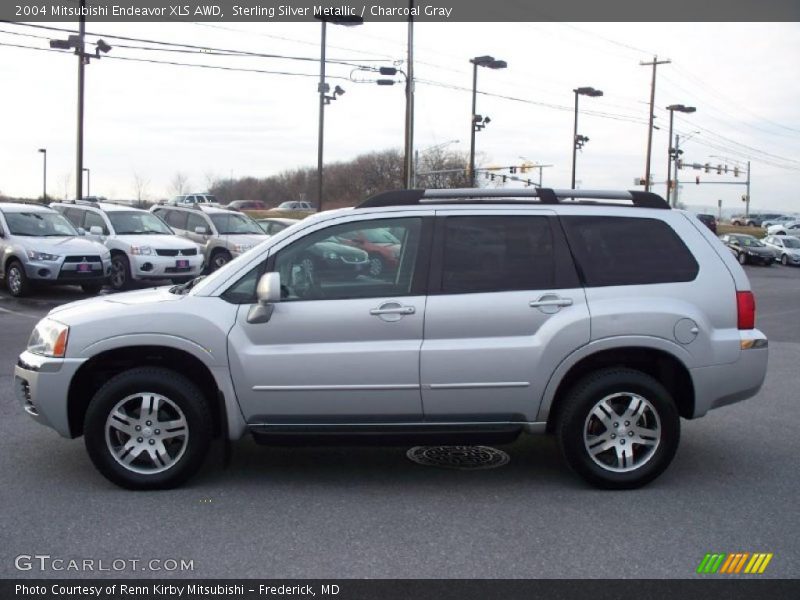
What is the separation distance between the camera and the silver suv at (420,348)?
5.32 metres

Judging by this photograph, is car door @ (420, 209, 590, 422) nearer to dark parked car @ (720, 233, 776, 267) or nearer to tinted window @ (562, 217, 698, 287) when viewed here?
tinted window @ (562, 217, 698, 287)

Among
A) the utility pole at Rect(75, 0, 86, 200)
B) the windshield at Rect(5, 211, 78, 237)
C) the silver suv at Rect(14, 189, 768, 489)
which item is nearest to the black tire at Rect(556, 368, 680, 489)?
the silver suv at Rect(14, 189, 768, 489)

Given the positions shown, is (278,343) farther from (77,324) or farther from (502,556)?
(502,556)

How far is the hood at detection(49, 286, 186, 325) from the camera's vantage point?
17.9 ft

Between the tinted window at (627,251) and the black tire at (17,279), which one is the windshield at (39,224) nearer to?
the black tire at (17,279)

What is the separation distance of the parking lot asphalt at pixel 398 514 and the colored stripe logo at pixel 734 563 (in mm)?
57

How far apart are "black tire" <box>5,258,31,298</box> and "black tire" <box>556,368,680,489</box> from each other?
1418 cm

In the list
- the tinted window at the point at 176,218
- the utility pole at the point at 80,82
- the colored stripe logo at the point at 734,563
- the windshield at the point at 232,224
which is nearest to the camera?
the colored stripe logo at the point at 734,563

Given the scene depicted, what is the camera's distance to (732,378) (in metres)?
5.62

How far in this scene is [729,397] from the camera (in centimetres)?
568

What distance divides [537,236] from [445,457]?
1.76m

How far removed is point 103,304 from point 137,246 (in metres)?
13.8

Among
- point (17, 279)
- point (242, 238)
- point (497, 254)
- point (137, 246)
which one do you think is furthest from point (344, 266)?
point (242, 238)

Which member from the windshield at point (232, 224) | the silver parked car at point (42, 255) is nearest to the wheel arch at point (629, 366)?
the silver parked car at point (42, 255)
